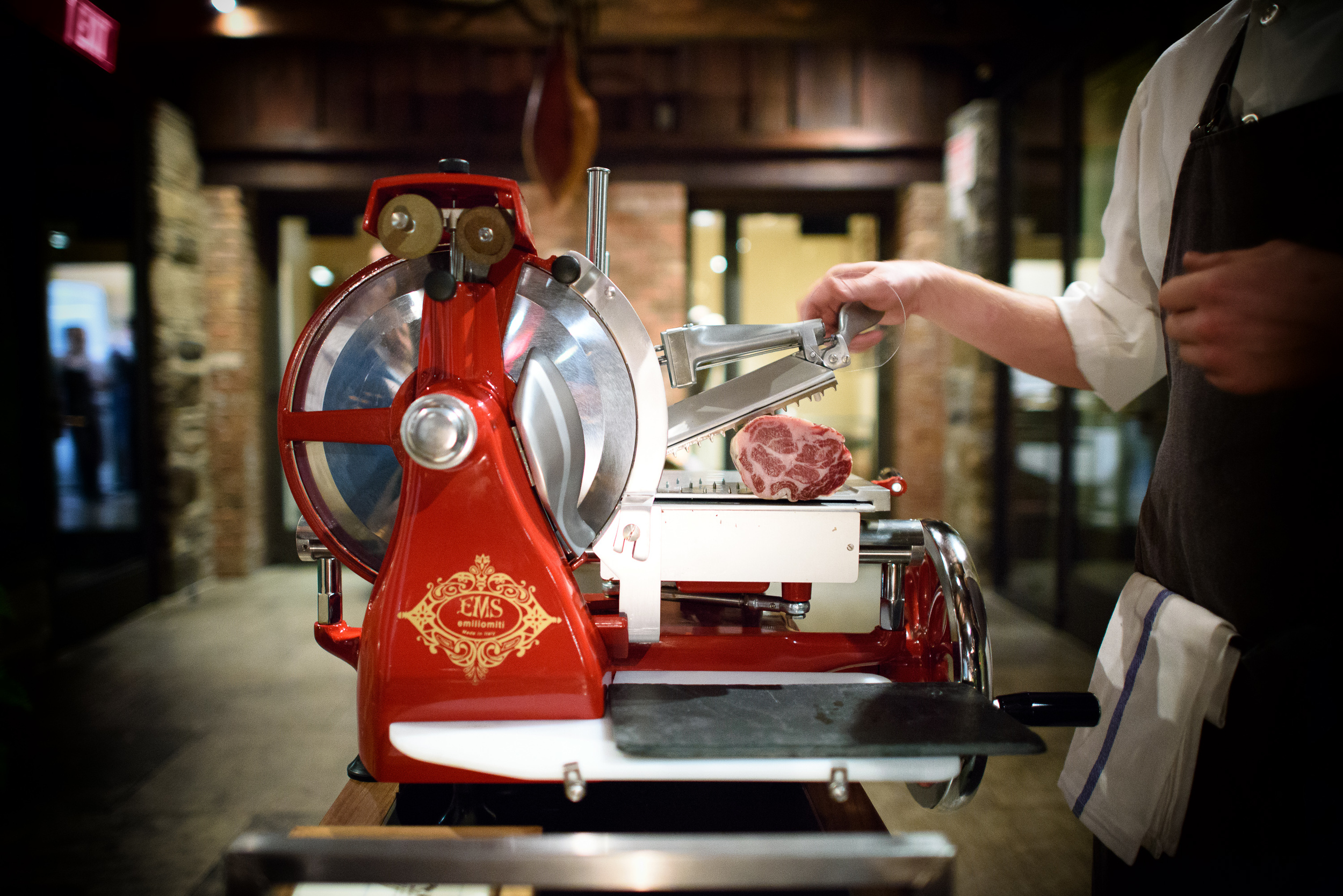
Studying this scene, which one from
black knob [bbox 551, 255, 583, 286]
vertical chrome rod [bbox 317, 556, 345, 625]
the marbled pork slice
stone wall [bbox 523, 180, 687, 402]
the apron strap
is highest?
stone wall [bbox 523, 180, 687, 402]

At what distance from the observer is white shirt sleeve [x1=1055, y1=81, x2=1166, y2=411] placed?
1.00m

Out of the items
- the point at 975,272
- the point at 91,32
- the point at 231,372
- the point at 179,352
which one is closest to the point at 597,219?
the point at 91,32

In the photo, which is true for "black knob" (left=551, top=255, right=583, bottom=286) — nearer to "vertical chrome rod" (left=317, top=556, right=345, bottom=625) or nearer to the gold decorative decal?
the gold decorative decal

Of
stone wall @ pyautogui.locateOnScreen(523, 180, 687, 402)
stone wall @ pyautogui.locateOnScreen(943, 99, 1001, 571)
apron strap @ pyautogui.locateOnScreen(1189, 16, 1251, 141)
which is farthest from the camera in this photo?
stone wall @ pyautogui.locateOnScreen(523, 180, 687, 402)

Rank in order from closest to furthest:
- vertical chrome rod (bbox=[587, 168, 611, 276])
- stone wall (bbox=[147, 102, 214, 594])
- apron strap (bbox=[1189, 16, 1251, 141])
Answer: apron strap (bbox=[1189, 16, 1251, 141])
vertical chrome rod (bbox=[587, 168, 611, 276])
stone wall (bbox=[147, 102, 214, 594])

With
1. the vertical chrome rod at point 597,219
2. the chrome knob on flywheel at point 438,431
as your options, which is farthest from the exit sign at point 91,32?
the chrome knob on flywheel at point 438,431

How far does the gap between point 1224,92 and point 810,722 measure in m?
0.83

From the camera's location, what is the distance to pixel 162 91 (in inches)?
174

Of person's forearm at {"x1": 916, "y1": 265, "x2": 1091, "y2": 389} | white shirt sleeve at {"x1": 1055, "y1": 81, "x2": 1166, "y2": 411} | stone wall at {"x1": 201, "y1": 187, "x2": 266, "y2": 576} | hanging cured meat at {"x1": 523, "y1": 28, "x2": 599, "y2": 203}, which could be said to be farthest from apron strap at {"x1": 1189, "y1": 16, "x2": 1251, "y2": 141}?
stone wall at {"x1": 201, "y1": 187, "x2": 266, "y2": 576}

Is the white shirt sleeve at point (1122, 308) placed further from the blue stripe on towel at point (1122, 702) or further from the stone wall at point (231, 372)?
the stone wall at point (231, 372)

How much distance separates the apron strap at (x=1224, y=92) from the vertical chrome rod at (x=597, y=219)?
0.70 metres

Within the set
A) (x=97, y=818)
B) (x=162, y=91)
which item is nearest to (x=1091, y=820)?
(x=97, y=818)

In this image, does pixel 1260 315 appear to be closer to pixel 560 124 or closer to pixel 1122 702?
pixel 1122 702

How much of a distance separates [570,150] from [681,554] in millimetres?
3356
